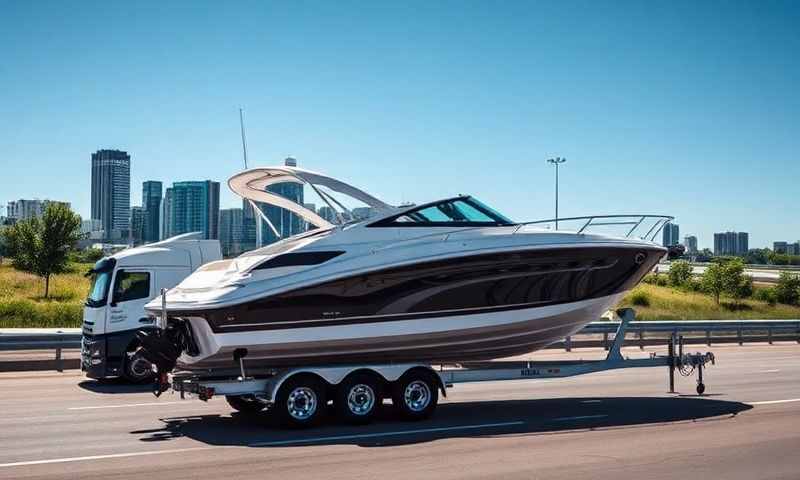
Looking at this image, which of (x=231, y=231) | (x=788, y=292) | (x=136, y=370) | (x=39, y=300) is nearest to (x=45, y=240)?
(x=39, y=300)

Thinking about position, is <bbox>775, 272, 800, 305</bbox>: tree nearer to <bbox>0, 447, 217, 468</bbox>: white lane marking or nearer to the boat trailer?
the boat trailer

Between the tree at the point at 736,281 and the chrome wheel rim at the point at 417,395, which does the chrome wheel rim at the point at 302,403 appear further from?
the tree at the point at 736,281

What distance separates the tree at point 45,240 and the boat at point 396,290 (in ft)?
120

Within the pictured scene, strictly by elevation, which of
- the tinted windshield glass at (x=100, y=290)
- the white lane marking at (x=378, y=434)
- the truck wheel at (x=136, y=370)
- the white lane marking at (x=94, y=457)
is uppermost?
the tinted windshield glass at (x=100, y=290)

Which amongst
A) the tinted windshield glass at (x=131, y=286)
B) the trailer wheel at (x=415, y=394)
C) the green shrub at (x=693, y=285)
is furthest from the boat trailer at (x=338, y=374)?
the green shrub at (x=693, y=285)

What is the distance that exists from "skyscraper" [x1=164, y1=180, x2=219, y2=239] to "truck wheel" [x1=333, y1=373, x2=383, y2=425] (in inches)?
553

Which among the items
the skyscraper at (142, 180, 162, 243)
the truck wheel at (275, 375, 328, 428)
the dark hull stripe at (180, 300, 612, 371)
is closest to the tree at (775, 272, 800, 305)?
the skyscraper at (142, 180, 162, 243)

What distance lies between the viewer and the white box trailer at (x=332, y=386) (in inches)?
485

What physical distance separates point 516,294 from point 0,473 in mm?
8008

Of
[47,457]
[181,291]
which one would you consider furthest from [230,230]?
[47,457]

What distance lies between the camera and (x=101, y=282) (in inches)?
711

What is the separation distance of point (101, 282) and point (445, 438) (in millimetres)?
9628

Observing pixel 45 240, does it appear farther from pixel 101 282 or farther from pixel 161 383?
pixel 161 383

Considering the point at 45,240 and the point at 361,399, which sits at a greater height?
Result: the point at 45,240
